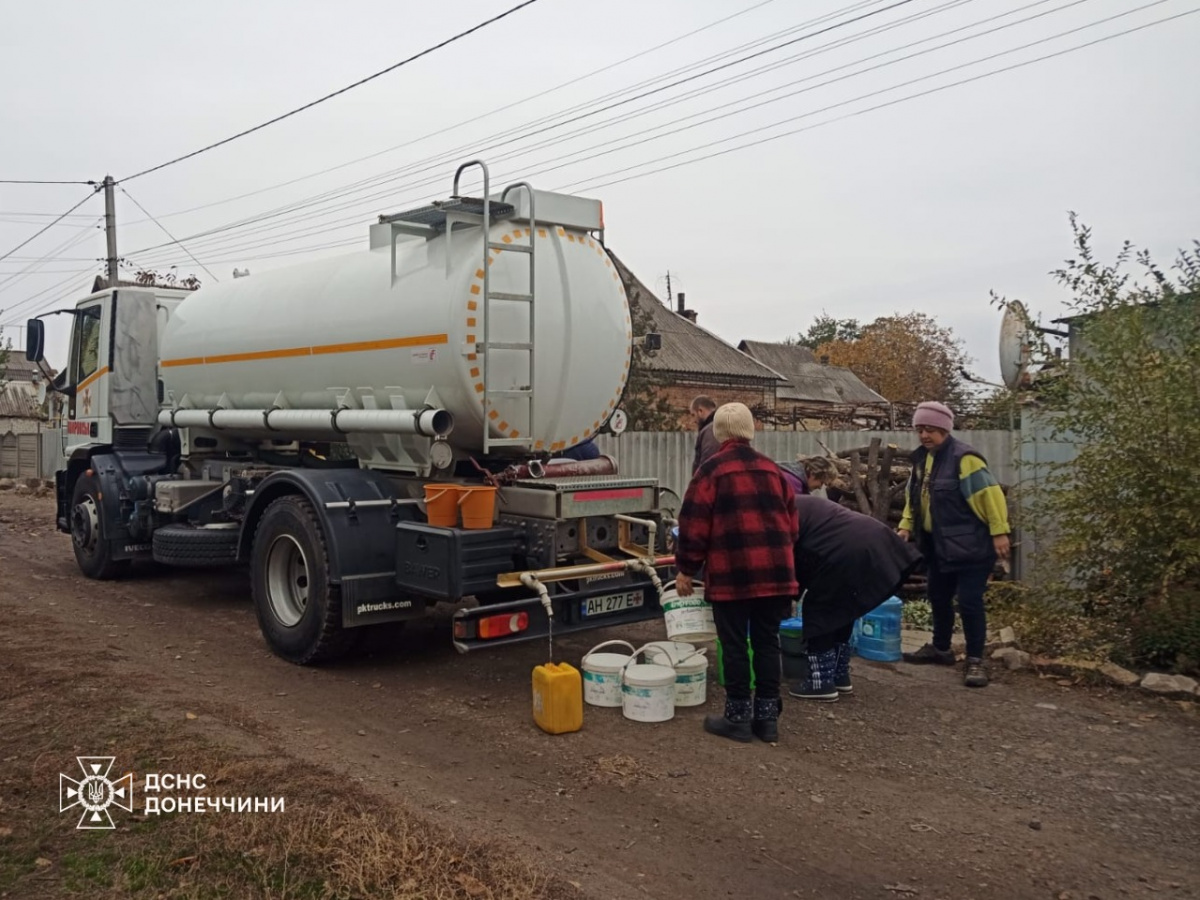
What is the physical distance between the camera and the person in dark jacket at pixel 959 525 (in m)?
6.22

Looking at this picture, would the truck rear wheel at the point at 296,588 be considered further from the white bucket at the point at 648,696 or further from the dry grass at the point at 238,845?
the white bucket at the point at 648,696

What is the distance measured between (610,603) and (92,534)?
21.9ft

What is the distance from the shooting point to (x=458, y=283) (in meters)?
6.06

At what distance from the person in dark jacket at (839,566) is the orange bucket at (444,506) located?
7.03 feet

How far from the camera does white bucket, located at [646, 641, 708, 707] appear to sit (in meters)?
5.71

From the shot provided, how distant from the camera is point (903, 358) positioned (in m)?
49.2

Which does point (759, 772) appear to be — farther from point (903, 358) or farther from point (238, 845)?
point (903, 358)

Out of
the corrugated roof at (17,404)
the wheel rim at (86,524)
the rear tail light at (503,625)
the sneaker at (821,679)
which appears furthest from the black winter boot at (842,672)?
the corrugated roof at (17,404)

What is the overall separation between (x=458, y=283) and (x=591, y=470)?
5.47 feet

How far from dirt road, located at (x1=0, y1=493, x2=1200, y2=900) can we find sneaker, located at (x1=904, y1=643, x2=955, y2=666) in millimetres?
254

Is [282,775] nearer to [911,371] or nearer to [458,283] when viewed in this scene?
[458,283]

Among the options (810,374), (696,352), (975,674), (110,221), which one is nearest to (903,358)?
(810,374)

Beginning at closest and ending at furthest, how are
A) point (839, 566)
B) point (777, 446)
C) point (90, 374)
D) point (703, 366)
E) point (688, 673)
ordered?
point (839, 566)
point (688, 673)
point (90, 374)
point (777, 446)
point (703, 366)

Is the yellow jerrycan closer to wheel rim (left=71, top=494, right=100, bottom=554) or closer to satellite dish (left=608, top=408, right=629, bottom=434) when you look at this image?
satellite dish (left=608, top=408, right=629, bottom=434)
